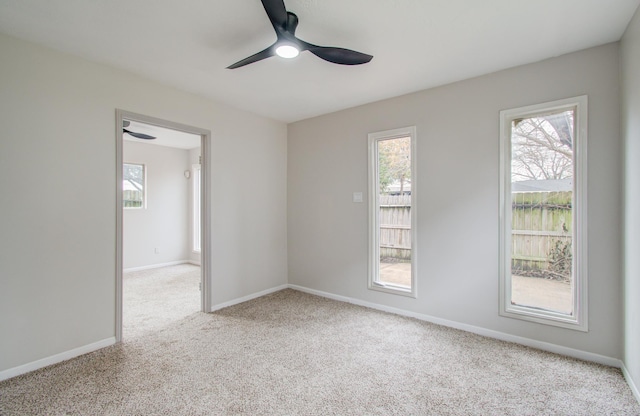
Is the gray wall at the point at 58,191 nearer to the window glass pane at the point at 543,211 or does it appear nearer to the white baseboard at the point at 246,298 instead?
the white baseboard at the point at 246,298

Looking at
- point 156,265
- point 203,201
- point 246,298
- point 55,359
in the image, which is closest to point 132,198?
point 156,265

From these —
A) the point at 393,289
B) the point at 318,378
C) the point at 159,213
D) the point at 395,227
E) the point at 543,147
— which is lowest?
the point at 318,378

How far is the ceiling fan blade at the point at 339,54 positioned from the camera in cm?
203

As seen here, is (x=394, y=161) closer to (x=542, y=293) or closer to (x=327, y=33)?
(x=327, y=33)

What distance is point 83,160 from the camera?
2.59 meters

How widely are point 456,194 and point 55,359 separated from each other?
150 inches

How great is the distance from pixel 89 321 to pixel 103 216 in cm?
91

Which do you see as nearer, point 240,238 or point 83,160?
point 83,160

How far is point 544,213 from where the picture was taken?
268 centimetres

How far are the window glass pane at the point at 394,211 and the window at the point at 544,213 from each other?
0.97 metres

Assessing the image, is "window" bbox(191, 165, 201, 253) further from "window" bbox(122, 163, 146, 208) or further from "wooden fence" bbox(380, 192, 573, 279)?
"wooden fence" bbox(380, 192, 573, 279)

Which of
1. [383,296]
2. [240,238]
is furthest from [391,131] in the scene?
[240,238]

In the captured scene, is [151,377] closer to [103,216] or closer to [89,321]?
[89,321]

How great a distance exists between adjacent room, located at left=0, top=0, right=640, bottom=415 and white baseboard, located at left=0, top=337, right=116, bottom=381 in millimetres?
15
